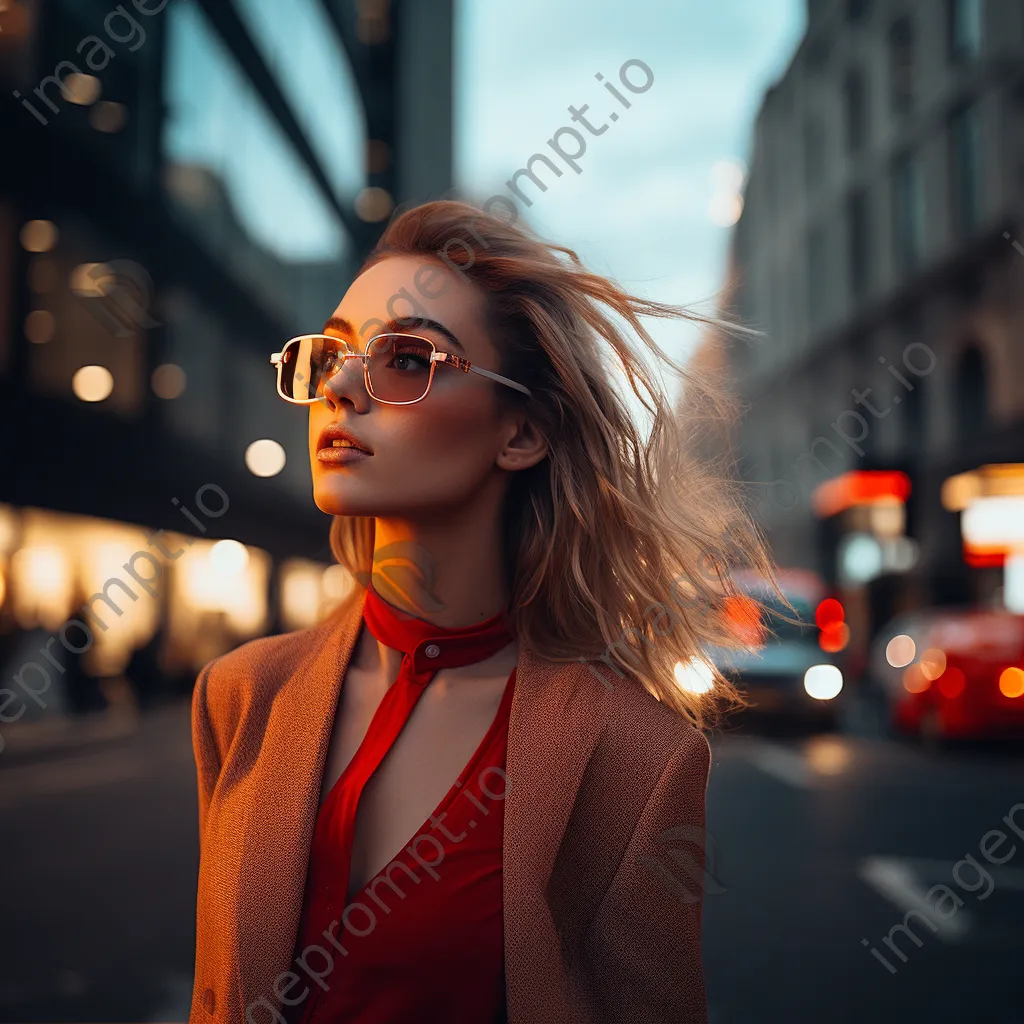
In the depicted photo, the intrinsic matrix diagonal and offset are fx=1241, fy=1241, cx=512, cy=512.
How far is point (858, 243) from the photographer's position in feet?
125

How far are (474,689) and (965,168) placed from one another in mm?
31144

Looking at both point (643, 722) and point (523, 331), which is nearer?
point (643, 722)

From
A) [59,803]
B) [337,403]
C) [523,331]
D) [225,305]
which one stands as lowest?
[59,803]

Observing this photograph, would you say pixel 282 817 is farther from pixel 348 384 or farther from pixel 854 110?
pixel 854 110

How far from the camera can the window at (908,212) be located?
1289 inches

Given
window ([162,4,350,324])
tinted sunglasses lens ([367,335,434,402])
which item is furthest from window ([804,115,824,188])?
tinted sunglasses lens ([367,335,434,402])

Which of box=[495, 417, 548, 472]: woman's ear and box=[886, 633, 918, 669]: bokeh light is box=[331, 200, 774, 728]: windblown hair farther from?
box=[886, 633, 918, 669]: bokeh light

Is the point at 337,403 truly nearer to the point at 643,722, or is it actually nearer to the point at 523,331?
the point at 523,331

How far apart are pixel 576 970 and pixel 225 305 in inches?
997

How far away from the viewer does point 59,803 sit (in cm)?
1029

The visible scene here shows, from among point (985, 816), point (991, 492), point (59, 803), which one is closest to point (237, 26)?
point (991, 492)

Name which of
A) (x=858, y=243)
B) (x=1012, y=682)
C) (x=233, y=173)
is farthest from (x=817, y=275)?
(x=1012, y=682)

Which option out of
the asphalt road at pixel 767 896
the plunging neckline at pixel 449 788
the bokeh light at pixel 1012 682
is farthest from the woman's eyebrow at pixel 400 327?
the bokeh light at pixel 1012 682

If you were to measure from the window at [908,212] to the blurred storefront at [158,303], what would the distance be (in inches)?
620
